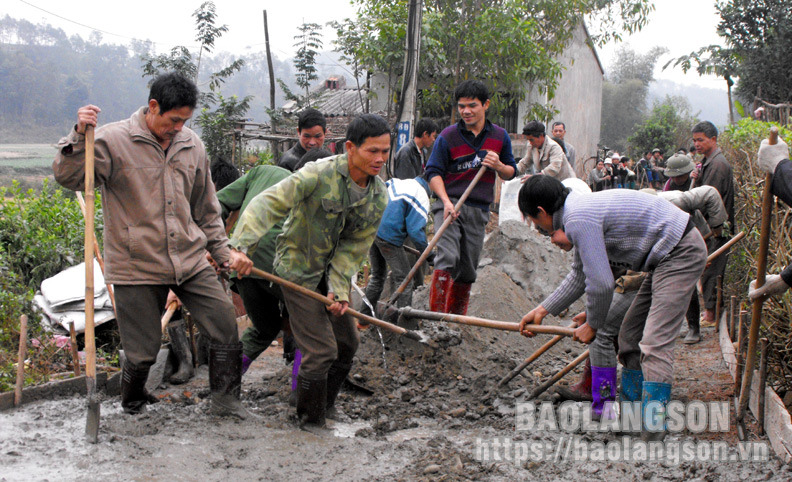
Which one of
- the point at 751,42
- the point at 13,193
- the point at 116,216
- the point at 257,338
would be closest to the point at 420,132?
the point at 257,338

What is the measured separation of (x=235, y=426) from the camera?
340 cm

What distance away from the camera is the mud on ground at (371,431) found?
287 centimetres

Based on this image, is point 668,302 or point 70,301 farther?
point 70,301

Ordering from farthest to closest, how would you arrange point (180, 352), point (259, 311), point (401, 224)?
point (401, 224)
point (180, 352)
point (259, 311)

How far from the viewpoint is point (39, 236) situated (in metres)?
6.15

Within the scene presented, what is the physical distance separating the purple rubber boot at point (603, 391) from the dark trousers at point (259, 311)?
1.89 m

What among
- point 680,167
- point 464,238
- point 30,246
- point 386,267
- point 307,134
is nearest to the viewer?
point 307,134

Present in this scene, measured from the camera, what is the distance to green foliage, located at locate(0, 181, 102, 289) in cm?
608

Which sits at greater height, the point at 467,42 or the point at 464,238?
the point at 467,42

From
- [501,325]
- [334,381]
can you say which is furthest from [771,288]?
[334,381]

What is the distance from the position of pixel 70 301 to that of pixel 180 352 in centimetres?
151

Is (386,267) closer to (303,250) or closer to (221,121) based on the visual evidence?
(303,250)

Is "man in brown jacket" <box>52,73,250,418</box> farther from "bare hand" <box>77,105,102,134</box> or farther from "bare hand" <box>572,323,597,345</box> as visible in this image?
"bare hand" <box>572,323,597,345</box>

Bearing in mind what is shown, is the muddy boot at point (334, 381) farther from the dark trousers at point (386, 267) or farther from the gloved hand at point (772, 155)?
the gloved hand at point (772, 155)
